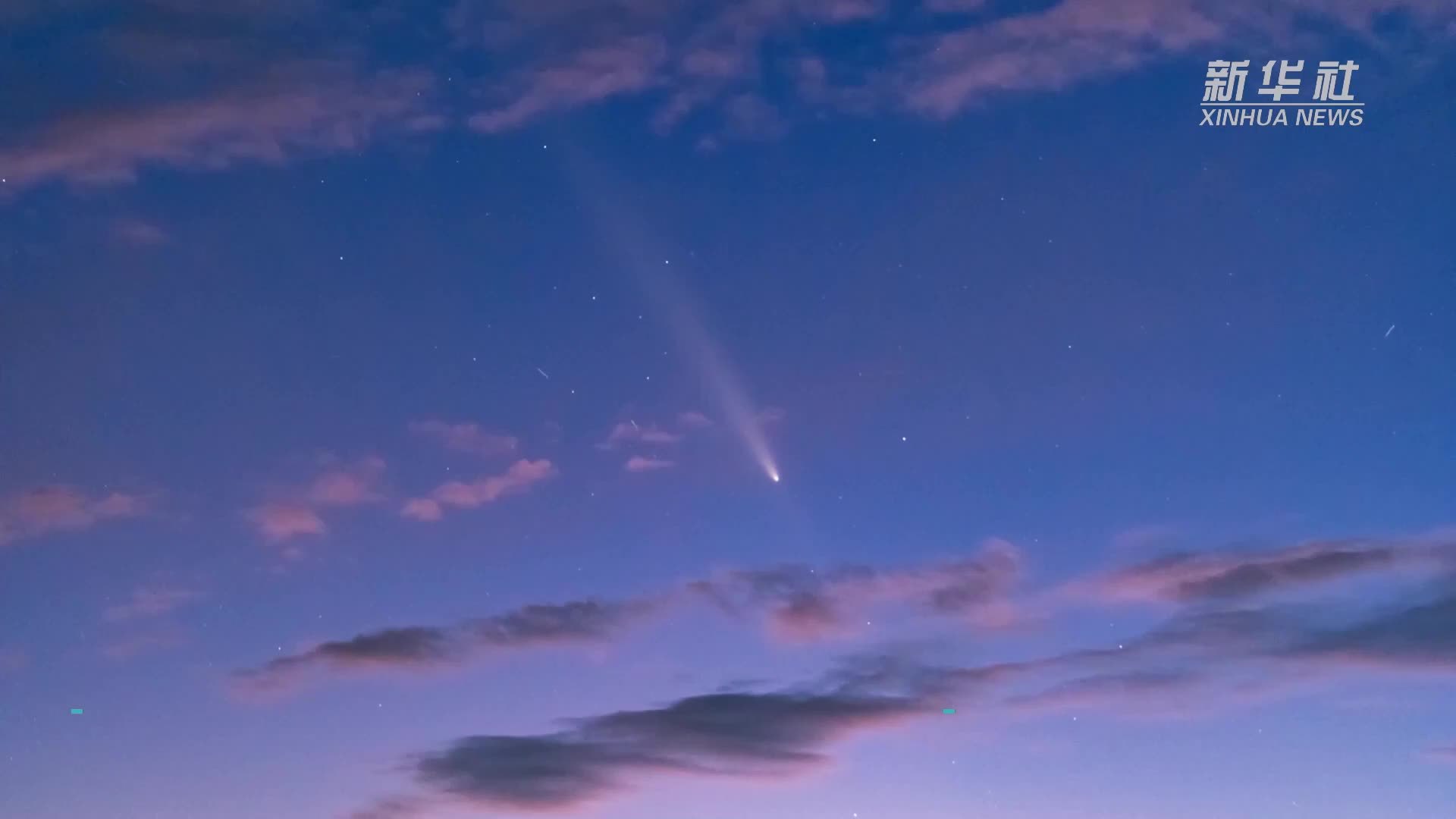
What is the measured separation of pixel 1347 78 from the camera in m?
24.8

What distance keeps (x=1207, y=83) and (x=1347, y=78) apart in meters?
4.07

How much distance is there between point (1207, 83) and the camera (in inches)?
983
